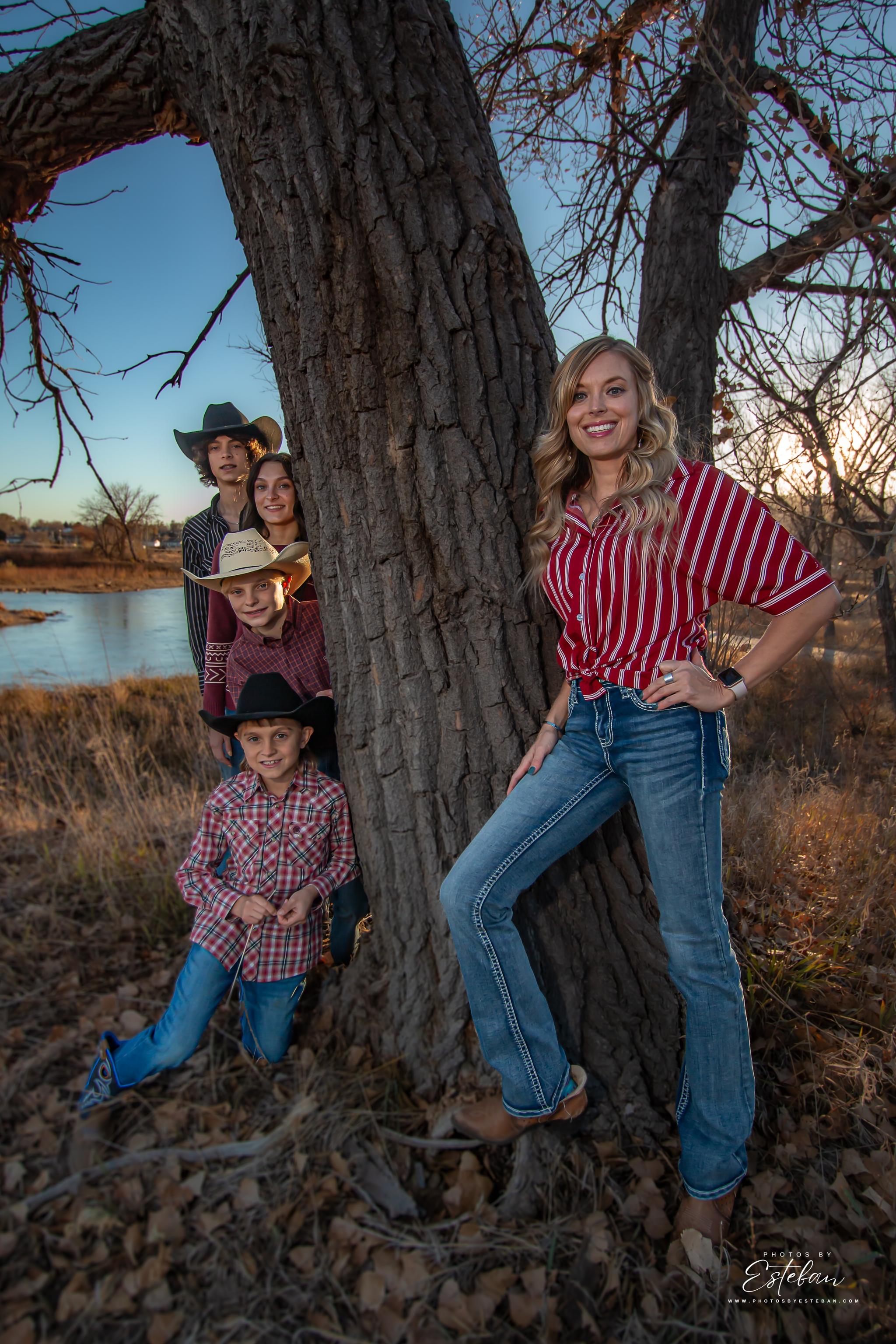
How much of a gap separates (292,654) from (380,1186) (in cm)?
182

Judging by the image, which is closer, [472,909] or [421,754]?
[472,909]

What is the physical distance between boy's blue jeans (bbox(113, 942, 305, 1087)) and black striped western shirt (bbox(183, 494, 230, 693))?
141 centimetres

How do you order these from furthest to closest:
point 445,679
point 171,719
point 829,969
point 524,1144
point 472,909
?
point 171,719 < point 829,969 < point 445,679 < point 524,1144 < point 472,909

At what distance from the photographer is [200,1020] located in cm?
250

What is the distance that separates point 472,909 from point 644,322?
176 inches

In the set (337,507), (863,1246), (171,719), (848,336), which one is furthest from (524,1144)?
(171,719)

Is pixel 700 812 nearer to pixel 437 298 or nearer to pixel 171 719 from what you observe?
pixel 437 298

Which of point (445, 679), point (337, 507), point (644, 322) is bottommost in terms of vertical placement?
point (445, 679)

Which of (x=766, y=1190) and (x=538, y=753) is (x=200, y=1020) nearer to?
(x=538, y=753)

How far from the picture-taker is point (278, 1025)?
8.41 ft

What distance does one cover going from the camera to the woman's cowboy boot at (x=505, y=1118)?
208cm

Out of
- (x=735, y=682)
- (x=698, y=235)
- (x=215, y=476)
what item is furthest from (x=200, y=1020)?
(x=698, y=235)

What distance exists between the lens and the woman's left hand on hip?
183cm

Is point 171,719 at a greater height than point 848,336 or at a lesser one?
lesser
